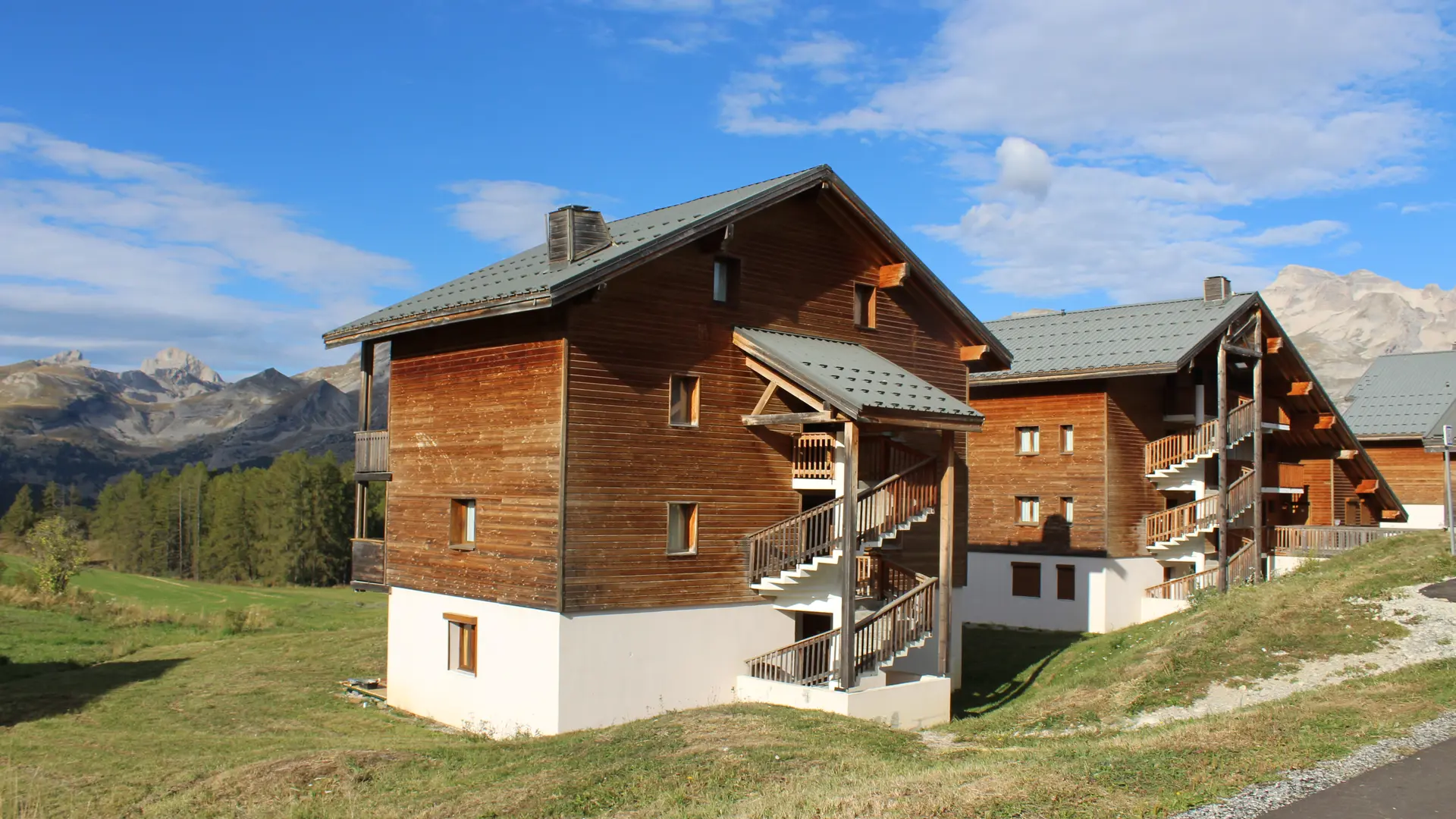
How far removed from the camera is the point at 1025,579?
36375mm

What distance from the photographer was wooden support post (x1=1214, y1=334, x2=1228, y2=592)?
34.4 meters

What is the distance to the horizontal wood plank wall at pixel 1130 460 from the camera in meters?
34.9

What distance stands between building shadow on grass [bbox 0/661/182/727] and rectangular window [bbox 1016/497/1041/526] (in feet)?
83.6

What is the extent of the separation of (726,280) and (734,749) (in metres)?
10.4

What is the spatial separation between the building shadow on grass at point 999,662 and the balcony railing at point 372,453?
45.5 ft

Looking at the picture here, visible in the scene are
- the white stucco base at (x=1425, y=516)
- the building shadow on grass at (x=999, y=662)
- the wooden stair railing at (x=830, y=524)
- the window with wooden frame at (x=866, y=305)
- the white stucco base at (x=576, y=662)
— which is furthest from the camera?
the white stucco base at (x=1425, y=516)

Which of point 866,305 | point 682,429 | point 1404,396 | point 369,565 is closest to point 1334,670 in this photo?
point 866,305

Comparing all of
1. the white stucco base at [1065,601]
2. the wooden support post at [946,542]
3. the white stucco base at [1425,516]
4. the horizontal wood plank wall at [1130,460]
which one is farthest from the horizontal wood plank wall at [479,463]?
the white stucco base at [1425,516]

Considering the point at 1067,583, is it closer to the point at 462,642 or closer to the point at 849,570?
the point at 849,570

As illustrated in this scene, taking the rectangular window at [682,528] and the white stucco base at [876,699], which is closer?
the white stucco base at [876,699]

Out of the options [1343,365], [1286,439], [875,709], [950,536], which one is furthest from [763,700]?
[1343,365]

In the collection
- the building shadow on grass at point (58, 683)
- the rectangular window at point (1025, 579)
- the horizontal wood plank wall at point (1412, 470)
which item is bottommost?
the building shadow on grass at point (58, 683)

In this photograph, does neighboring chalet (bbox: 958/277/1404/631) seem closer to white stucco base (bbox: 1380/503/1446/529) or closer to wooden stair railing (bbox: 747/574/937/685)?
white stucco base (bbox: 1380/503/1446/529)

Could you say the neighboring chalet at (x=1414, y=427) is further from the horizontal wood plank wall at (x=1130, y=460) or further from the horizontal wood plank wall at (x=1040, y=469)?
the horizontal wood plank wall at (x=1040, y=469)
